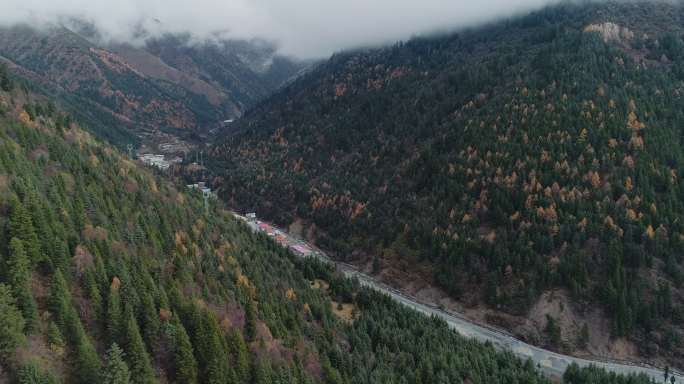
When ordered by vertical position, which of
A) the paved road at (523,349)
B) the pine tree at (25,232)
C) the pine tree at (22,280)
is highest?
the pine tree at (25,232)

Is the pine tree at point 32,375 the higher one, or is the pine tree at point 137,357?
the pine tree at point 32,375

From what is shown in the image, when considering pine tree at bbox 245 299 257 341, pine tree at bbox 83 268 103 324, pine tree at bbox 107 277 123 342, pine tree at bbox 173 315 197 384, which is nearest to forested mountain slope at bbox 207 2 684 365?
pine tree at bbox 245 299 257 341

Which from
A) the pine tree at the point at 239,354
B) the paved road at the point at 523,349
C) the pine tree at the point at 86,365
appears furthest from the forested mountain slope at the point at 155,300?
the paved road at the point at 523,349

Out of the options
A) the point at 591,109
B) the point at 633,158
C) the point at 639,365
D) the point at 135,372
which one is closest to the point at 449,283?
the point at 639,365

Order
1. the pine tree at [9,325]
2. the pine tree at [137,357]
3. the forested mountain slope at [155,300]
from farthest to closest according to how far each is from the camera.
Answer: the pine tree at [137,357] < the forested mountain slope at [155,300] < the pine tree at [9,325]

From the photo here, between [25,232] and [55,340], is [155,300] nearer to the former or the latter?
[55,340]

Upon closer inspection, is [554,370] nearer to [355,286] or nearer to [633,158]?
[355,286]

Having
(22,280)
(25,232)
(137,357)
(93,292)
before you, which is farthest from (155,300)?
(25,232)

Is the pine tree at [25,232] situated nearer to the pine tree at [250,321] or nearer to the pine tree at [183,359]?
the pine tree at [183,359]
